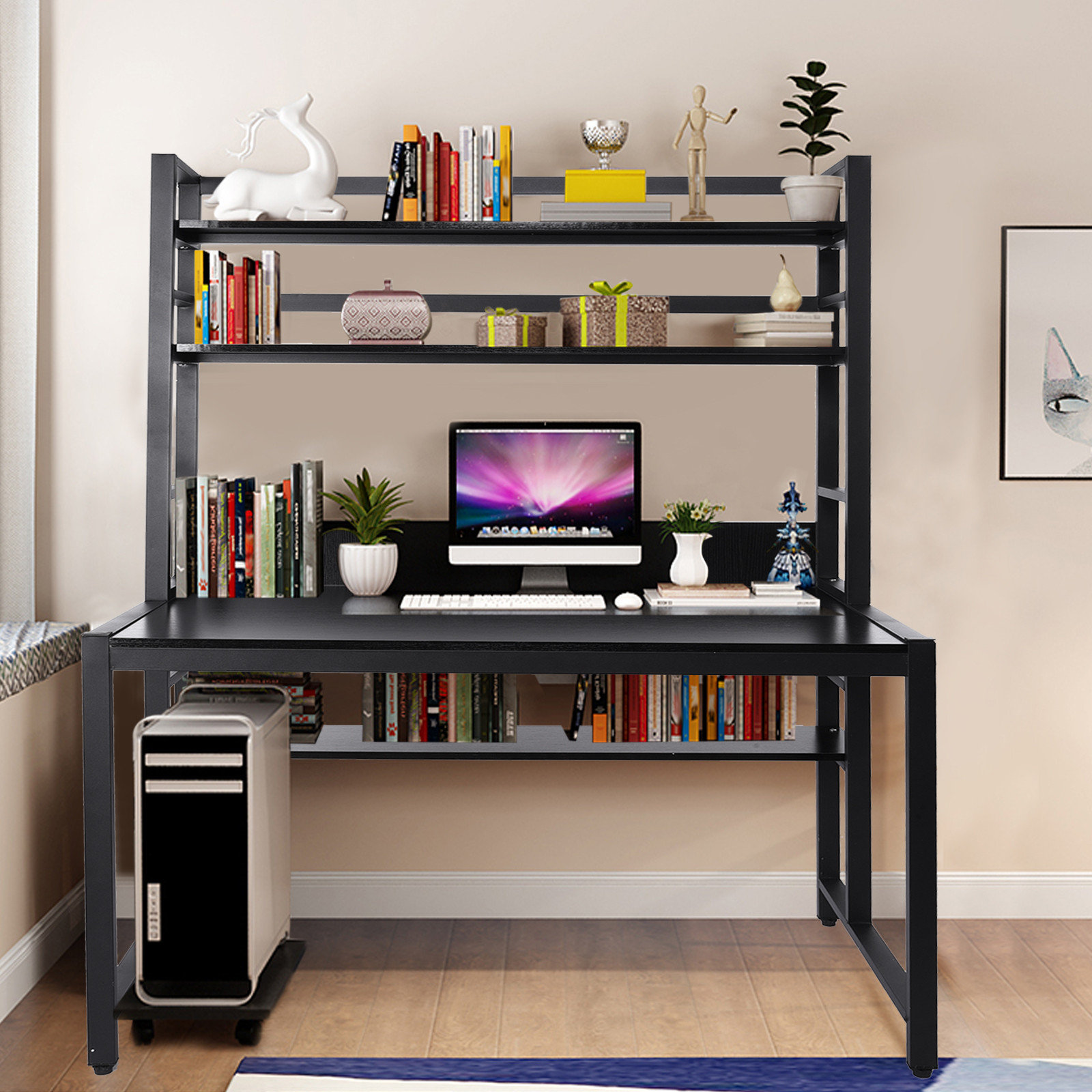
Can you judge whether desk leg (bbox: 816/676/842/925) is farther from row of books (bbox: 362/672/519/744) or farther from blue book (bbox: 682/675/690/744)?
row of books (bbox: 362/672/519/744)

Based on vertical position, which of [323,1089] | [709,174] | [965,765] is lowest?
[323,1089]

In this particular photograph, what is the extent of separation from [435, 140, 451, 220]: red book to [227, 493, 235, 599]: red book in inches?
32.9

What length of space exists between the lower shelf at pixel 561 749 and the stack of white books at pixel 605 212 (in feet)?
4.10

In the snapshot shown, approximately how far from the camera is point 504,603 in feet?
8.44

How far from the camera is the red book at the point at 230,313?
103 inches

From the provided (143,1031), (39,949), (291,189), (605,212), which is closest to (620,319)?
(605,212)

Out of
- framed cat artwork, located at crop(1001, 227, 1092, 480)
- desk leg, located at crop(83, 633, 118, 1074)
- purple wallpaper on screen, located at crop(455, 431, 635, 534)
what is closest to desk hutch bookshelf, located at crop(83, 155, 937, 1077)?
desk leg, located at crop(83, 633, 118, 1074)

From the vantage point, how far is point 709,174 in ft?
9.46

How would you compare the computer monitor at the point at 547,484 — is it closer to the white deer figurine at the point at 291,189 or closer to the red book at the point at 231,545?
the red book at the point at 231,545

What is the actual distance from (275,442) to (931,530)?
5.68 ft

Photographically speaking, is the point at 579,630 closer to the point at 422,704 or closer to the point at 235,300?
the point at 422,704

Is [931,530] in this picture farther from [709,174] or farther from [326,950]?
[326,950]

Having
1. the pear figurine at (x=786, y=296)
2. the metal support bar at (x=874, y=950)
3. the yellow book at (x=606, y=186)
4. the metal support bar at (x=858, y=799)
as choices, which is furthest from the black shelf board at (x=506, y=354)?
the metal support bar at (x=874, y=950)

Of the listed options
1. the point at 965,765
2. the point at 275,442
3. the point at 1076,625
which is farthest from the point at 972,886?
the point at 275,442
